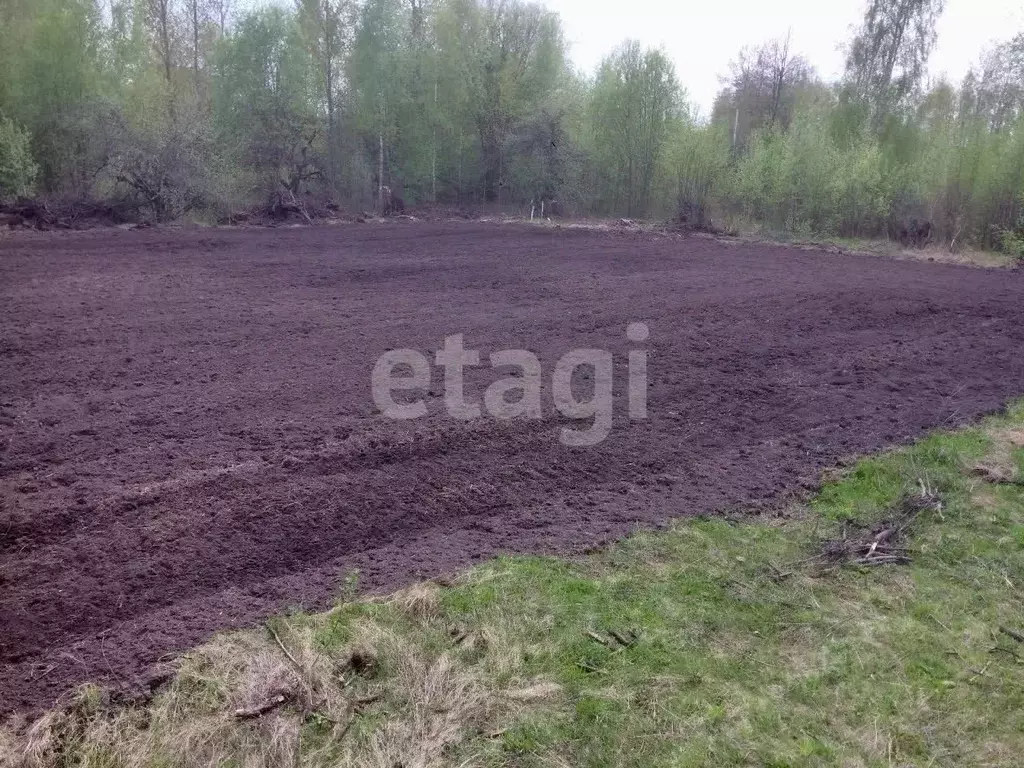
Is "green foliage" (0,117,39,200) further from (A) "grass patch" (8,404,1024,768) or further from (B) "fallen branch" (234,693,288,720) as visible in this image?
(B) "fallen branch" (234,693,288,720)

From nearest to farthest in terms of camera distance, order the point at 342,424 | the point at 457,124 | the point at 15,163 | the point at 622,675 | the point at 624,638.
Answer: the point at 622,675, the point at 624,638, the point at 342,424, the point at 15,163, the point at 457,124

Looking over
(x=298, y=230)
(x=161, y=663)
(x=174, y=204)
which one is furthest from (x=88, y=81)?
(x=161, y=663)

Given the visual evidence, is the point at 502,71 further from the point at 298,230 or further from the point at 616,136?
the point at 298,230

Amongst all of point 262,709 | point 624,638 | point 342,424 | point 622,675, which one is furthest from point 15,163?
point 622,675

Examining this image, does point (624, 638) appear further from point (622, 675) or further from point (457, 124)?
point (457, 124)

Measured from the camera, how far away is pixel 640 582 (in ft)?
11.6

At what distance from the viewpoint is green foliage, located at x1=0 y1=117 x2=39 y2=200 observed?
48.3 ft

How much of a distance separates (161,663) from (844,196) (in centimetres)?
1968

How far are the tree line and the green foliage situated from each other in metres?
0.07

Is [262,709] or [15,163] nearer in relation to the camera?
[262,709]

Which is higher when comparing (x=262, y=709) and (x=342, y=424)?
(x=342, y=424)

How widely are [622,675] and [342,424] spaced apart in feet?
9.76

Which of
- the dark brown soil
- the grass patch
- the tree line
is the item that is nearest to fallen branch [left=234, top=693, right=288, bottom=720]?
the grass patch

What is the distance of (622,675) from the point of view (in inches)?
113
